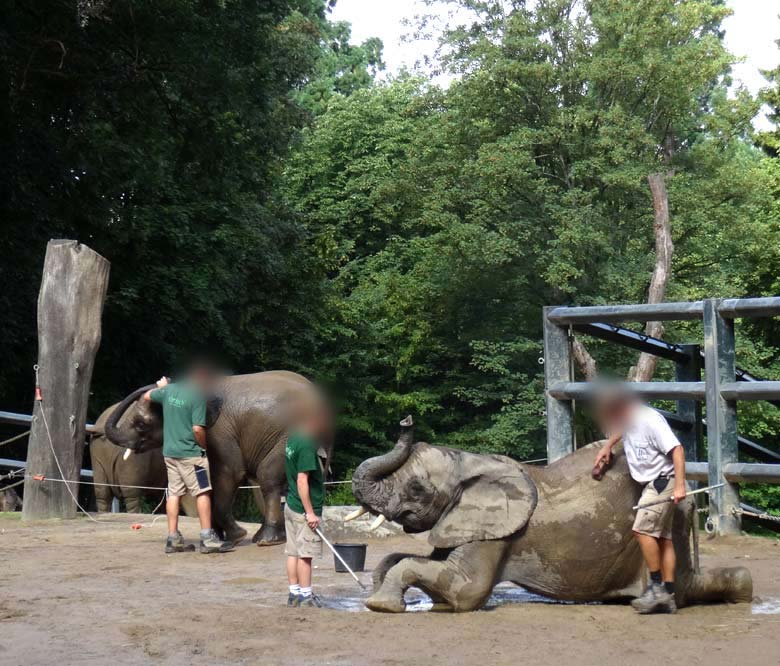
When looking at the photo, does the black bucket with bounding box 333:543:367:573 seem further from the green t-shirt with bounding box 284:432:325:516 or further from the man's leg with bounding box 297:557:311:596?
the man's leg with bounding box 297:557:311:596

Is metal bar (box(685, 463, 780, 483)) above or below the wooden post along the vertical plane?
below

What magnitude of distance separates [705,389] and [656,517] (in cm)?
384

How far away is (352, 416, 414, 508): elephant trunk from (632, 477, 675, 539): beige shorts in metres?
1.50

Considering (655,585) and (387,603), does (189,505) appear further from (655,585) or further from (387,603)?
(655,585)

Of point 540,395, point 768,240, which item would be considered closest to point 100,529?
point 540,395

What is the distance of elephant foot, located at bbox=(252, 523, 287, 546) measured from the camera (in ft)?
38.4

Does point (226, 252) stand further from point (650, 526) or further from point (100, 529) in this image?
point (650, 526)

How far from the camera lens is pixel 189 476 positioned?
11.3m

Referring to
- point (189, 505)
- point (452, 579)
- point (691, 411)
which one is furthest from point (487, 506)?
point (189, 505)

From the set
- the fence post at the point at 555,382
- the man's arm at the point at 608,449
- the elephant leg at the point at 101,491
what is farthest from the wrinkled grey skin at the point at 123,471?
the man's arm at the point at 608,449

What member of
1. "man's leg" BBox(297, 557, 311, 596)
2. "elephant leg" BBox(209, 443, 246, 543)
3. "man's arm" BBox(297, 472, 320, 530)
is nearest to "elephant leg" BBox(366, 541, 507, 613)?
"man's leg" BBox(297, 557, 311, 596)

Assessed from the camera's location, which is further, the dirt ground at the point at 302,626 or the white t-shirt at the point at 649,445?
the white t-shirt at the point at 649,445

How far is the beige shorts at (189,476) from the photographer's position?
37.0 feet

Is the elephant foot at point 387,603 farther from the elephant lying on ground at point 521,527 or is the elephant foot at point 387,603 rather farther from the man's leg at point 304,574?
the man's leg at point 304,574
